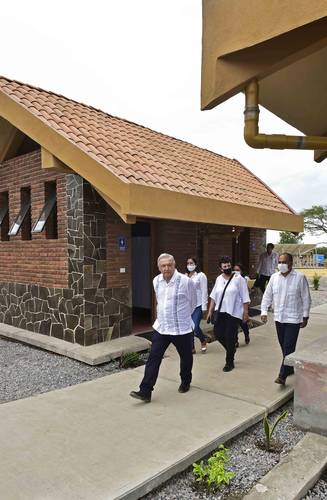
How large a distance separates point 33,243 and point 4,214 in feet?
5.06

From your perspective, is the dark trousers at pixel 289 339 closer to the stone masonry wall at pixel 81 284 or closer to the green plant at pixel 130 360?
the green plant at pixel 130 360

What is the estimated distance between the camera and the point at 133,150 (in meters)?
Answer: 7.55

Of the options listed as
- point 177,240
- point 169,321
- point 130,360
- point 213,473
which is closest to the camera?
point 213,473

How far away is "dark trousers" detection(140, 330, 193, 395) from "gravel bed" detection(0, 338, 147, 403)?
151 centimetres

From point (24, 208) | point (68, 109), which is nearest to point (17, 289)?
point (24, 208)

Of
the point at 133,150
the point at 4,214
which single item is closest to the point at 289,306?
the point at 133,150

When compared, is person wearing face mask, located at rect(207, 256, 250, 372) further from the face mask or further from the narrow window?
the narrow window

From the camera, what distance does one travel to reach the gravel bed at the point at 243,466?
3020 mm

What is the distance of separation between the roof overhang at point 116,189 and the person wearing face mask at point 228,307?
1.33 metres

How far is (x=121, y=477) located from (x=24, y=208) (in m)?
6.49

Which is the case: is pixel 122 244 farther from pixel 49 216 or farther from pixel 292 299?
pixel 292 299

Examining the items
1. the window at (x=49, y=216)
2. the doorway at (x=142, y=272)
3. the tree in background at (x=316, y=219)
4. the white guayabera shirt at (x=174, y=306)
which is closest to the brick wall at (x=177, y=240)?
the doorway at (x=142, y=272)

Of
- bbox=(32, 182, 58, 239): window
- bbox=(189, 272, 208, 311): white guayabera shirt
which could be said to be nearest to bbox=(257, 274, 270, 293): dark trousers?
bbox=(189, 272, 208, 311): white guayabera shirt

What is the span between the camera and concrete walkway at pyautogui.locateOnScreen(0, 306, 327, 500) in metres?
2.94
